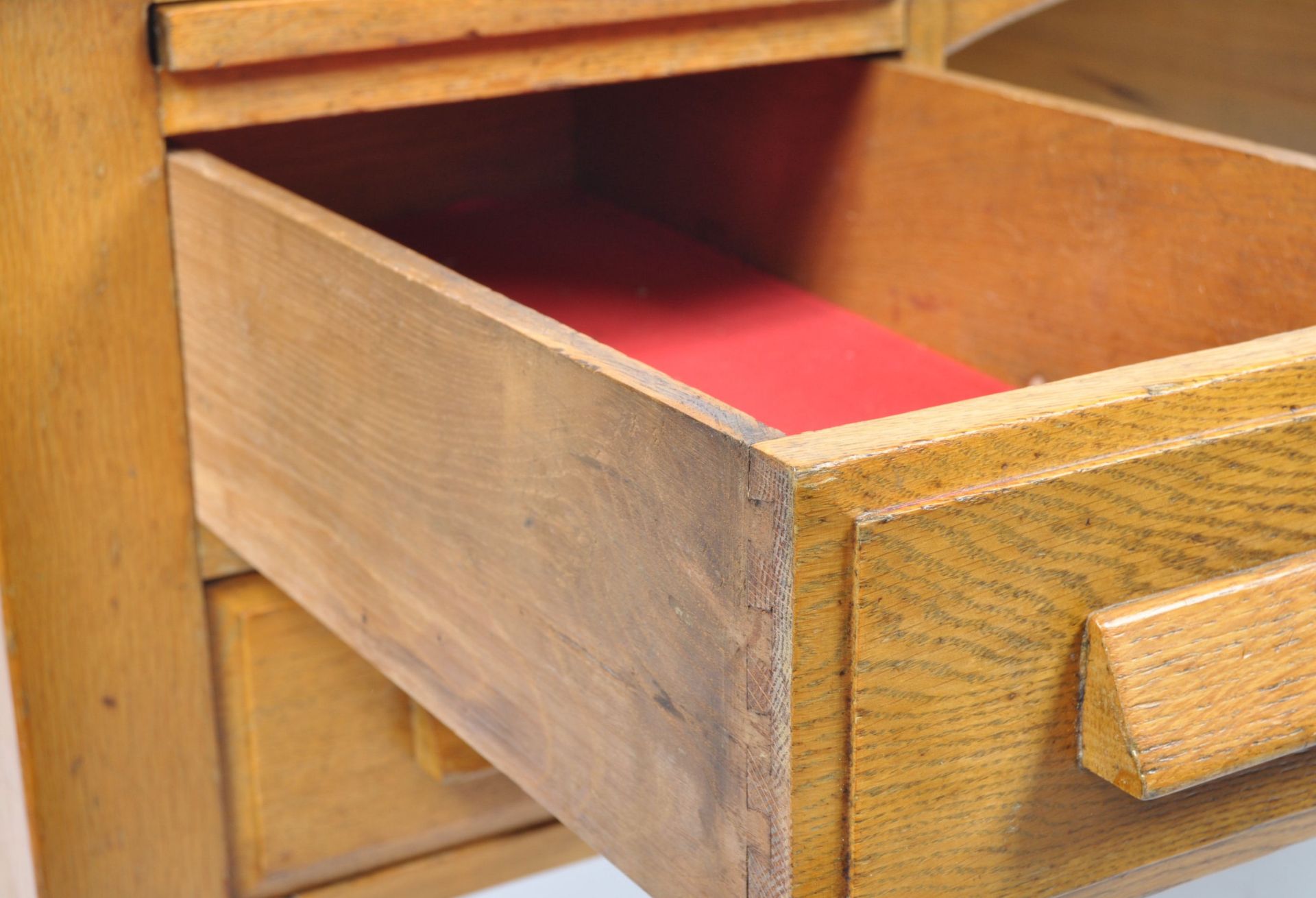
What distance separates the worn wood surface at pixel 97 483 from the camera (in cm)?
71

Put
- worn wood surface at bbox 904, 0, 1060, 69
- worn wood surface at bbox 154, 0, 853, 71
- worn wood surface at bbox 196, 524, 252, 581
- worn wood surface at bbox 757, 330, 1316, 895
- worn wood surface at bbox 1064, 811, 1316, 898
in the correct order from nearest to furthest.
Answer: worn wood surface at bbox 757, 330, 1316, 895 → worn wood surface at bbox 1064, 811, 1316, 898 → worn wood surface at bbox 154, 0, 853, 71 → worn wood surface at bbox 196, 524, 252, 581 → worn wood surface at bbox 904, 0, 1060, 69

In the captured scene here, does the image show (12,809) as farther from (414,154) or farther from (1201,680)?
(1201,680)

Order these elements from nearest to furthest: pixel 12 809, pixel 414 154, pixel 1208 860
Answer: pixel 1208 860, pixel 12 809, pixel 414 154

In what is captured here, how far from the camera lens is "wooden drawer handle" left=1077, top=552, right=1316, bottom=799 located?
1.52 ft

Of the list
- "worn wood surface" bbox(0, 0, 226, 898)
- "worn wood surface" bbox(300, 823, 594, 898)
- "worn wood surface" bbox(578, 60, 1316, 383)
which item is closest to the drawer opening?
"worn wood surface" bbox(578, 60, 1316, 383)

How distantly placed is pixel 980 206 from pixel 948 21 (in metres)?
0.13

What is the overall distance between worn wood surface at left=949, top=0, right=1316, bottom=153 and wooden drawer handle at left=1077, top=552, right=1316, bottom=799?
2.01 feet

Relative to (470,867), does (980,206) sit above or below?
above

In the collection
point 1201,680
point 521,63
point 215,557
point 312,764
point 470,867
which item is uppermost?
point 521,63

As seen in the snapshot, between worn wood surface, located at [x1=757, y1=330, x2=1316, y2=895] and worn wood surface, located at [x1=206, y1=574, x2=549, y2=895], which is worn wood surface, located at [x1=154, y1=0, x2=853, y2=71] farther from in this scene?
worn wood surface, located at [x1=757, y1=330, x2=1316, y2=895]

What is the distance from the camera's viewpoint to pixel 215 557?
82 cm

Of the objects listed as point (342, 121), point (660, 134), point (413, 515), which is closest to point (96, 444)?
point (413, 515)

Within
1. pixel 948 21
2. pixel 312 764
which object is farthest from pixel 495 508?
pixel 948 21

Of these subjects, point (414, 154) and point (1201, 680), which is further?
point (414, 154)
